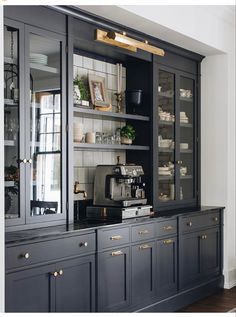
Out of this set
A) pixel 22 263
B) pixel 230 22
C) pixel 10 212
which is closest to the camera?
pixel 22 263

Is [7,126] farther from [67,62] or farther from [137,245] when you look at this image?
[137,245]

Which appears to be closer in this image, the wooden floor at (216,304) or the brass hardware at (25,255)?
the brass hardware at (25,255)

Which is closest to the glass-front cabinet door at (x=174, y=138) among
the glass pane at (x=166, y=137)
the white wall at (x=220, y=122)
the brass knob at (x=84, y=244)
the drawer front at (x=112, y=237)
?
the glass pane at (x=166, y=137)

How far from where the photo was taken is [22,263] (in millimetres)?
3143

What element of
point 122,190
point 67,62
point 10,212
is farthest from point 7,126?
point 122,190

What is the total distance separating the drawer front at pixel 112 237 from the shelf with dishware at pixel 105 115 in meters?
0.97

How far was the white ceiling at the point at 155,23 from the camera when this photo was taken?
157 inches

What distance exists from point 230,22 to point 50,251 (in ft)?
11.3

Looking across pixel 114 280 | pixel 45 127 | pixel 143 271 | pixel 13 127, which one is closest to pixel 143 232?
pixel 143 271

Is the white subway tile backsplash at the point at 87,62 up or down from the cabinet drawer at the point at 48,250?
up

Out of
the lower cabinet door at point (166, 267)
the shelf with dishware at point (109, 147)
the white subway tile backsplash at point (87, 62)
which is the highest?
the white subway tile backsplash at point (87, 62)

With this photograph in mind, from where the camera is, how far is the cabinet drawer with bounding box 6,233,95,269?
3094 millimetres

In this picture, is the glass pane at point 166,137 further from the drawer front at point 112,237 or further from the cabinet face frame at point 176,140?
the drawer front at point 112,237

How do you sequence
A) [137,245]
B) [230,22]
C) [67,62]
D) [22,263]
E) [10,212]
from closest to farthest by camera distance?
[22,263], [10,212], [67,62], [137,245], [230,22]
